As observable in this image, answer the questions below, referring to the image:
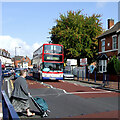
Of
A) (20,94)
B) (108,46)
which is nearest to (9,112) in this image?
(20,94)

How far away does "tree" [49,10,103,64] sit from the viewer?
36375 mm

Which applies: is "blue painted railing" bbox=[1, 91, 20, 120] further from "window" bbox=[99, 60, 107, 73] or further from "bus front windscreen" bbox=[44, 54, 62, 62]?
"window" bbox=[99, 60, 107, 73]

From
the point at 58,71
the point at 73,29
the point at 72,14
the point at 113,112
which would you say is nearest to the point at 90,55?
the point at 73,29

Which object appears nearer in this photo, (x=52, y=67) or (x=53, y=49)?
(x=53, y=49)

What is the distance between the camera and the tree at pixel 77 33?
36.4 meters

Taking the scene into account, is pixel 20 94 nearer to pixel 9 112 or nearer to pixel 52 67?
pixel 9 112

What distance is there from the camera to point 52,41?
4134cm

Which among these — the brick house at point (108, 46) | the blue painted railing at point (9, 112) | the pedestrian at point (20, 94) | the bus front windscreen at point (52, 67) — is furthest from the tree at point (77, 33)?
the blue painted railing at point (9, 112)

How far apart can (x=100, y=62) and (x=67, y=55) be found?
29.1 feet

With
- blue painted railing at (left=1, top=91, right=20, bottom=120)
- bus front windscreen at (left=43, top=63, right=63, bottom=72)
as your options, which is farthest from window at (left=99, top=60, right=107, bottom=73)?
blue painted railing at (left=1, top=91, right=20, bottom=120)

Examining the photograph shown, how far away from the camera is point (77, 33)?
36781 millimetres

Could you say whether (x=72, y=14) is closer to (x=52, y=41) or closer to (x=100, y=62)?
(x=52, y=41)

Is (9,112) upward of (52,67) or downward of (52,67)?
downward

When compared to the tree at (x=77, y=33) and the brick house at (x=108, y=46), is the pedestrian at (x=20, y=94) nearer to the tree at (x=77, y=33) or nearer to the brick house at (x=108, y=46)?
the brick house at (x=108, y=46)
